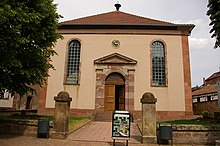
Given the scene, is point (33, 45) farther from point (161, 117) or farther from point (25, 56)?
point (161, 117)

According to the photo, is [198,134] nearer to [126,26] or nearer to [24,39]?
[24,39]

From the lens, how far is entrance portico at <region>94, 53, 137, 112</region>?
650 inches

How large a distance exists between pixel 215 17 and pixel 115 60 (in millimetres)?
9742

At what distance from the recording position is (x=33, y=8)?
29.9ft

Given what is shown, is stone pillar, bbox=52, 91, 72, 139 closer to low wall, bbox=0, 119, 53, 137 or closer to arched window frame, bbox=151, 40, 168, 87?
low wall, bbox=0, 119, 53, 137

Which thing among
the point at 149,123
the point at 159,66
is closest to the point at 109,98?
the point at 159,66

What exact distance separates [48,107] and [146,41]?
10.1 m

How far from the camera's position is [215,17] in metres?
8.20

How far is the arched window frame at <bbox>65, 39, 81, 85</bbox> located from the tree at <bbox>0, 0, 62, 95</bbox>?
6794 millimetres

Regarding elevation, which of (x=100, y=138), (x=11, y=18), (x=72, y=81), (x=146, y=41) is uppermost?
(x=146, y=41)

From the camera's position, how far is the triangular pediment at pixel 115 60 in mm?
16953

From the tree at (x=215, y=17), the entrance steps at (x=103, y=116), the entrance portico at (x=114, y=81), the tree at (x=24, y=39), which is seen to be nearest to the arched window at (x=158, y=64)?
the entrance portico at (x=114, y=81)

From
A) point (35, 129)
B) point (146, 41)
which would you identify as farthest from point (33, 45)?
point (146, 41)

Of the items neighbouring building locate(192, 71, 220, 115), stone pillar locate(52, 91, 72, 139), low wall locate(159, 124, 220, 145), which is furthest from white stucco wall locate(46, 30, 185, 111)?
neighbouring building locate(192, 71, 220, 115)
